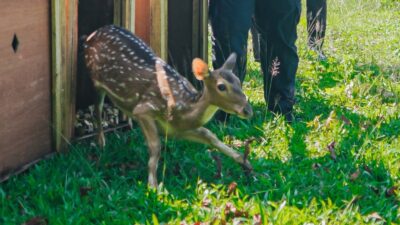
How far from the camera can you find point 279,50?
7461 millimetres

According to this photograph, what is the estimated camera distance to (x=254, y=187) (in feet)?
17.8

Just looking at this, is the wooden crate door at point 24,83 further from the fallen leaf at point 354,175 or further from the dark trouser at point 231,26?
the fallen leaf at point 354,175

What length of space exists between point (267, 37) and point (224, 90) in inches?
84.5

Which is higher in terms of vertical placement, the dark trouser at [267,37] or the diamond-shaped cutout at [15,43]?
the diamond-shaped cutout at [15,43]

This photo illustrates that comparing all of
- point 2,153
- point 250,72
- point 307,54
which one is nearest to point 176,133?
point 2,153

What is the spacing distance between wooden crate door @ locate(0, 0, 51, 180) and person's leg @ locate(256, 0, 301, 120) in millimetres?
2211

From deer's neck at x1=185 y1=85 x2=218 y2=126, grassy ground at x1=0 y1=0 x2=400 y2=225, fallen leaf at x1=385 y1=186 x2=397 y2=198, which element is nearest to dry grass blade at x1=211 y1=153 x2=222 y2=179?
grassy ground at x1=0 y1=0 x2=400 y2=225

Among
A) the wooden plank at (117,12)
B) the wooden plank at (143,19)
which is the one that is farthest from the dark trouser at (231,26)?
the wooden plank at (117,12)

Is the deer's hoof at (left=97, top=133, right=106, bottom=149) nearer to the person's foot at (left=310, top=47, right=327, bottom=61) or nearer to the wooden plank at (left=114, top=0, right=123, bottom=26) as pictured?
the wooden plank at (left=114, top=0, right=123, bottom=26)

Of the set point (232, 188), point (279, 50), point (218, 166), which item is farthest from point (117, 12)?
point (232, 188)

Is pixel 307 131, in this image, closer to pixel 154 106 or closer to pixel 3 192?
pixel 154 106

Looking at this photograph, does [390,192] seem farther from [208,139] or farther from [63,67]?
[63,67]

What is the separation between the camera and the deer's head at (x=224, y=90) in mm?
5355

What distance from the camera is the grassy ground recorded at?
4.88 meters
